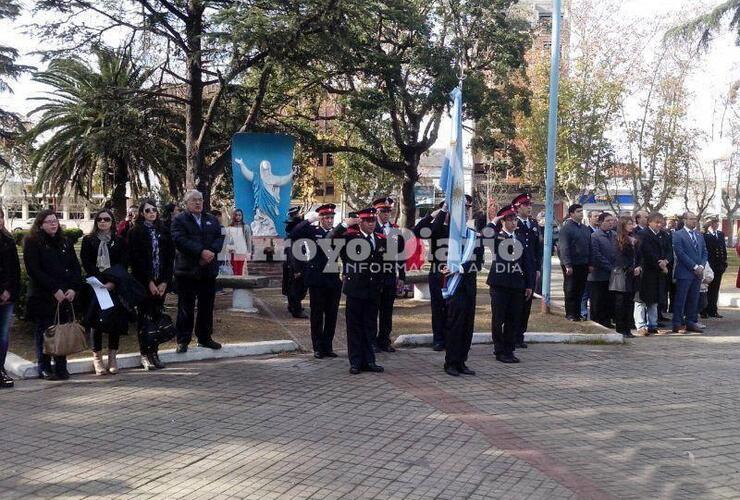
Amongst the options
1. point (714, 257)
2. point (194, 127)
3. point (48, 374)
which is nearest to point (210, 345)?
point (48, 374)

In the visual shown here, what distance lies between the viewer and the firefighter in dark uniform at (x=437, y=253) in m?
9.16

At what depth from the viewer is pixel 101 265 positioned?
7777 mm

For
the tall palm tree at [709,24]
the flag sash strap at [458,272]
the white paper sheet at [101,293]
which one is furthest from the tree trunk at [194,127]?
the tall palm tree at [709,24]

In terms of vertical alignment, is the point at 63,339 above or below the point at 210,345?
above

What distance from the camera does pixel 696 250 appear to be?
1205 cm

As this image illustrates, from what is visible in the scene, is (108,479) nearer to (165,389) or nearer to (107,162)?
(165,389)

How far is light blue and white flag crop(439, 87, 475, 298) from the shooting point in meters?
8.15

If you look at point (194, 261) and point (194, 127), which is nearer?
point (194, 261)

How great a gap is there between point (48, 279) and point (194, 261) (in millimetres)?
1553

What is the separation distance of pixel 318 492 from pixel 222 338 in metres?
5.23

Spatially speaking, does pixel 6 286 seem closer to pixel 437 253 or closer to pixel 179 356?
pixel 179 356

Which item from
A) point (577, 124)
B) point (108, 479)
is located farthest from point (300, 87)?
point (577, 124)

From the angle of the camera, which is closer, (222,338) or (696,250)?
(222,338)

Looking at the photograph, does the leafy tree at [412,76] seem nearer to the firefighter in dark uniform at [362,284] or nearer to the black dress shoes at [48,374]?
the firefighter in dark uniform at [362,284]
